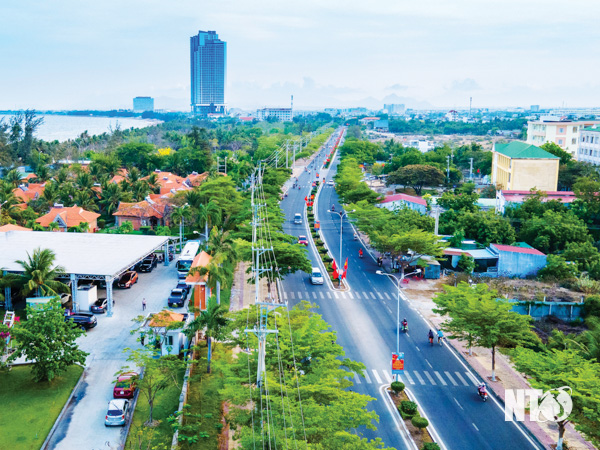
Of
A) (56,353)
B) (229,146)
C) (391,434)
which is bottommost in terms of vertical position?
(391,434)

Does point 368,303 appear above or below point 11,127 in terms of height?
below

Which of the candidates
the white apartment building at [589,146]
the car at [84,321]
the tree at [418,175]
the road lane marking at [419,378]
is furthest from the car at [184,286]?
the white apartment building at [589,146]

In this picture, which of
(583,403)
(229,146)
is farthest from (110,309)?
(229,146)

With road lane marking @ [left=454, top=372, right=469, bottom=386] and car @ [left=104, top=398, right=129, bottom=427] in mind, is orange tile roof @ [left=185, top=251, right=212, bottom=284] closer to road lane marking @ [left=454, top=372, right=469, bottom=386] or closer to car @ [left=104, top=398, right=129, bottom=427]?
car @ [left=104, top=398, right=129, bottom=427]

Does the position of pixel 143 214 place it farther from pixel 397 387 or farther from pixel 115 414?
pixel 397 387

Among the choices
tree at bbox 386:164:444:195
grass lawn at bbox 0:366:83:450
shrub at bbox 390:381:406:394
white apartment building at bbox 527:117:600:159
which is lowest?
grass lawn at bbox 0:366:83:450

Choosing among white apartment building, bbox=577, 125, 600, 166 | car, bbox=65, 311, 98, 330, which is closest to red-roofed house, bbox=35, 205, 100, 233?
car, bbox=65, 311, 98, 330

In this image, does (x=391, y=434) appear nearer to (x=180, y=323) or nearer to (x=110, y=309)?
(x=180, y=323)

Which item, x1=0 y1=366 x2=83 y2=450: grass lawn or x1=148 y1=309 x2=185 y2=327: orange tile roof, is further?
x1=148 y1=309 x2=185 y2=327: orange tile roof
